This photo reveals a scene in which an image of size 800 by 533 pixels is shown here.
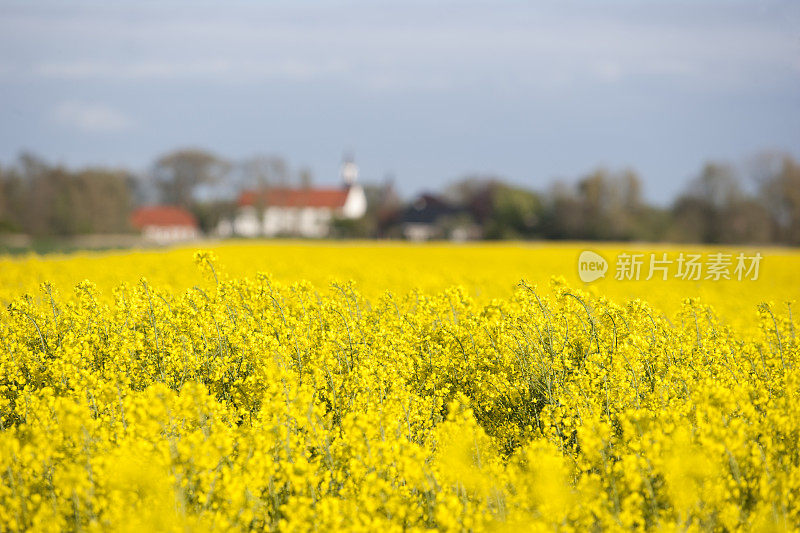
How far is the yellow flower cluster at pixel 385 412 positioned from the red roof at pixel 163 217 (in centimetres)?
6664

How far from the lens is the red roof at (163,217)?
74375 mm

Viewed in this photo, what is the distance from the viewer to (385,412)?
246 inches

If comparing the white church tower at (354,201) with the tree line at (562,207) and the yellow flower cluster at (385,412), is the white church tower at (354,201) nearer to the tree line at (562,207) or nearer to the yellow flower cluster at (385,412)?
the tree line at (562,207)

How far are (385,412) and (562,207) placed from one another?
54187 mm

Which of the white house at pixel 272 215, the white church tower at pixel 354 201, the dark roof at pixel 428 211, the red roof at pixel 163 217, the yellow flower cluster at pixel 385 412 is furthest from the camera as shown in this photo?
the white church tower at pixel 354 201

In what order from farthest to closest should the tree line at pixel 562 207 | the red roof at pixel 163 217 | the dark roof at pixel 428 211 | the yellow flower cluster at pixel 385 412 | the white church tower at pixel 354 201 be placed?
1. the white church tower at pixel 354 201
2. the dark roof at pixel 428 211
3. the red roof at pixel 163 217
4. the tree line at pixel 562 207
5. the yellow flower cluster at pixel 385 412

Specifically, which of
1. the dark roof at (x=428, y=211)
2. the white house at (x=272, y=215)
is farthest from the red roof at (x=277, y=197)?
the dark roof at (x=428, y=211)

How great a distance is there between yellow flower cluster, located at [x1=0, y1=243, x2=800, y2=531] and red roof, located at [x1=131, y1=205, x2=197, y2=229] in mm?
66637

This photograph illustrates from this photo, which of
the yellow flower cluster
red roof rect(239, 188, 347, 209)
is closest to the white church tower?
red roof rect(239, 188, 347, 209)

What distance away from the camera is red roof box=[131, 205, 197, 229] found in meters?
74.4

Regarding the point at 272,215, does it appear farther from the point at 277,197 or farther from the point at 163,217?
the point at 163,217

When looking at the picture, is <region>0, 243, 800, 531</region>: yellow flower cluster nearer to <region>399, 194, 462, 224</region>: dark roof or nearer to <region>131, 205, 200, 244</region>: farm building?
<region>399, 194, 462, 224</region>: dark roof

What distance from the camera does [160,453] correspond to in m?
5.47

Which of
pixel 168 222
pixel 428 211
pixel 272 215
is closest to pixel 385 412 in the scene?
pixel 272 215
